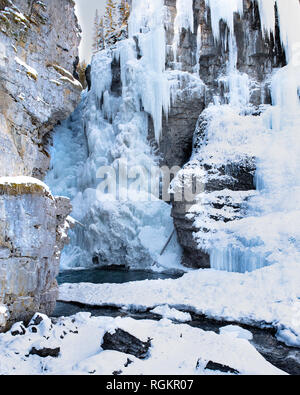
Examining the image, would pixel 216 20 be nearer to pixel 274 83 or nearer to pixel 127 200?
pixel 274 83

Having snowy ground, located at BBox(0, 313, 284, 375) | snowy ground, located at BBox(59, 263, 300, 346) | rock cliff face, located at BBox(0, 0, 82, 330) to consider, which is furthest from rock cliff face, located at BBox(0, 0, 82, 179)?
snowy ground, located at BBox(59, 263, 300, 346)

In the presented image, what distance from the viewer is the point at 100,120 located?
22.6m

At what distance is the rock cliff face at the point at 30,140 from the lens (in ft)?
20.1

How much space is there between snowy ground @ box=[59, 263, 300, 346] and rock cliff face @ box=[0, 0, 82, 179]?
5097mm

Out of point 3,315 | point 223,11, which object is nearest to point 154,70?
point 223,11

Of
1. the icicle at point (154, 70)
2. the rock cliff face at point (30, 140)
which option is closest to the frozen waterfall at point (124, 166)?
the icicle at point (154, 70)

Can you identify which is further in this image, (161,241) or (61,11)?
(161,241)

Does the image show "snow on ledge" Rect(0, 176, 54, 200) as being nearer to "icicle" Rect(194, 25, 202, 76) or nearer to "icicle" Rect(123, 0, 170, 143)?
"icicle" Rect(123, 0, 170, 143)

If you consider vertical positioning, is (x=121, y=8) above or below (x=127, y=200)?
above

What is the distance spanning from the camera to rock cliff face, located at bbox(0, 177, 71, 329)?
597 centimetres

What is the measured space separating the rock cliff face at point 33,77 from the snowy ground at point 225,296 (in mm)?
5097

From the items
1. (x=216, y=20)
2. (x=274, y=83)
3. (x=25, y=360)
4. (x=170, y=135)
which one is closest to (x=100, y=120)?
(x=170, y=135)

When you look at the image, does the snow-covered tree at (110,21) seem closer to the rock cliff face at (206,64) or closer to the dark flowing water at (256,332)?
the rock cliff face at (206,64)
